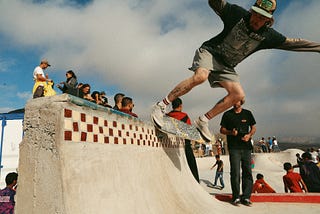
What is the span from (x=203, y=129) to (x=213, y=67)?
1039 mm

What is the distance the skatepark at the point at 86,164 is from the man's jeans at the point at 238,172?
130 cm

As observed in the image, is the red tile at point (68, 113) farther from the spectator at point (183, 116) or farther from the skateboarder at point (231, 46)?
the spectator at point (183, 116)

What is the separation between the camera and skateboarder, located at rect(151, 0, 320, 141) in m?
3.24

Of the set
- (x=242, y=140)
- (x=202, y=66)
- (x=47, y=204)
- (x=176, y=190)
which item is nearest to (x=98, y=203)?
(x=47, y=204)

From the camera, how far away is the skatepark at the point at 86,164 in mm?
1674

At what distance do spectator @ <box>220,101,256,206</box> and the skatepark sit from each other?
4.35 feet

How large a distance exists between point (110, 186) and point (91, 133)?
0.49m

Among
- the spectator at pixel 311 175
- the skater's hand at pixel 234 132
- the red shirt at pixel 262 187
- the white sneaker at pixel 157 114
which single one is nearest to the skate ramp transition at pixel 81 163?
the white sneaker at pixel 157 114

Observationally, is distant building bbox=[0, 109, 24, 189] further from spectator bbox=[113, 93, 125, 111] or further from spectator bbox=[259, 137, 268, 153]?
spectator bbox=[259, 137, 268, 153]

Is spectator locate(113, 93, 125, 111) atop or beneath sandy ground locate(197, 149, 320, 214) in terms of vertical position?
atop

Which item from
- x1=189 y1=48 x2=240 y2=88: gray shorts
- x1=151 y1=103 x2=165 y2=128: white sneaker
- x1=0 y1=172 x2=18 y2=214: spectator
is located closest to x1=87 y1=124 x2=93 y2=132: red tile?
x1=151 y1=103 x2=165 y2=128: white sneaker

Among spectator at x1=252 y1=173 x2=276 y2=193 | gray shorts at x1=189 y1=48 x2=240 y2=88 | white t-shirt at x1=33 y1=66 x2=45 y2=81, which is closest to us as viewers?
gray shorts at x1=189 y1=48 x2=240 y2=88

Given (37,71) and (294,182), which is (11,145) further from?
(294,182)

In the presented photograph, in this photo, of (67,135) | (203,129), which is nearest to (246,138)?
(203,129)
